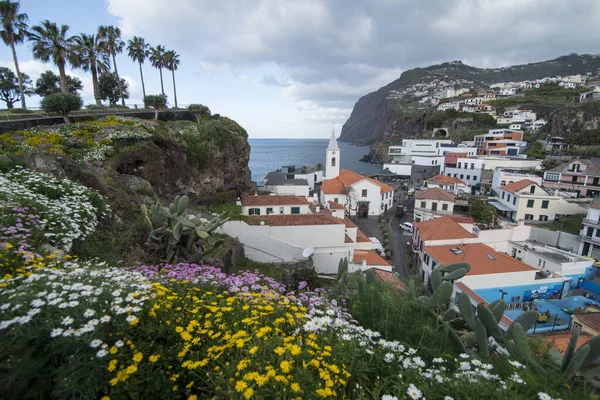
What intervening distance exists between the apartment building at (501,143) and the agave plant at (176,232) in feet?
242

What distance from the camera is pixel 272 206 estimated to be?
2361cm

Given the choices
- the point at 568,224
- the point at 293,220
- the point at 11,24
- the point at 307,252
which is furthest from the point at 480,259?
the point at 11,24

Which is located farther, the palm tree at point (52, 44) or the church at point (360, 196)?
the church at point (360, 196)

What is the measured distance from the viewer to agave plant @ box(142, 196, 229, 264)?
7.89m

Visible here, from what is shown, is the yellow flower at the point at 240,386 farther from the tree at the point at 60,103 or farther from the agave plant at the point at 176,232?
the tree at the point at 60,103

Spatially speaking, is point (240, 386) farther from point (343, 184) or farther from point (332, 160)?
point (332, 160)

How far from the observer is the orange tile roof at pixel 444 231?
2153 cm

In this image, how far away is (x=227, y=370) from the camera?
7.88 ft

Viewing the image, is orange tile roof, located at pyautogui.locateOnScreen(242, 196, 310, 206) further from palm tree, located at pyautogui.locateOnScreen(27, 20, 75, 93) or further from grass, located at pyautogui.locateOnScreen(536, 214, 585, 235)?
grass, located at pyautogui.locateOnScreen(536, 214, 585, 235)

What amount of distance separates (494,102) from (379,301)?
123 metres

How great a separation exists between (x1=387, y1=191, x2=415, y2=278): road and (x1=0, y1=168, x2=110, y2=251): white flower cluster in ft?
67.8

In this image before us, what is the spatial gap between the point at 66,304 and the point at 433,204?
1380 inches

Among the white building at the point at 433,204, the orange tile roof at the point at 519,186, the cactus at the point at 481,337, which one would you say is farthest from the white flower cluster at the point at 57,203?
the orange tile roof at the point at 519,186

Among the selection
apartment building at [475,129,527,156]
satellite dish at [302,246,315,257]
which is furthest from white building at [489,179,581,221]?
apartment building at [475,129,527,156]
